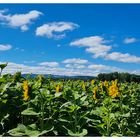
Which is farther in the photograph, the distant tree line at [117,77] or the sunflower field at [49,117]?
the distant tree line at [117,77]

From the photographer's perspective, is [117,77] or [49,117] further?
[117,77]

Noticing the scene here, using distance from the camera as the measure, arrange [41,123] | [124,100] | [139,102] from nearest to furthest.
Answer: [41,123], [124,100], [139,102]

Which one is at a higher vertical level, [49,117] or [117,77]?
[117,77]

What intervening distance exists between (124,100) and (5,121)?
5.38 ft

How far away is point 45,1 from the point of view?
3330 millimetres

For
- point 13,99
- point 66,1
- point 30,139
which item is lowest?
point 30,139

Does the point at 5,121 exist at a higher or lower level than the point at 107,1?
lower

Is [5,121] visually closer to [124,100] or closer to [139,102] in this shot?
[124,100]

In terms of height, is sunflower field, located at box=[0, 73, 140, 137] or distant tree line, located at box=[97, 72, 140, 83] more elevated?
distant tree line, located at box=[97, 72, 140, 83]

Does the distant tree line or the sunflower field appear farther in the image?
the distant tree line

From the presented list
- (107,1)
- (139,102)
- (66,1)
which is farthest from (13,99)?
(139,102)

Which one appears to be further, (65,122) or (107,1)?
(107,1)

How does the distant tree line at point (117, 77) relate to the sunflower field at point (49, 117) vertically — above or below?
above

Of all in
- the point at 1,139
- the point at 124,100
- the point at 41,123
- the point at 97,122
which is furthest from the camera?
the point at 124,100
